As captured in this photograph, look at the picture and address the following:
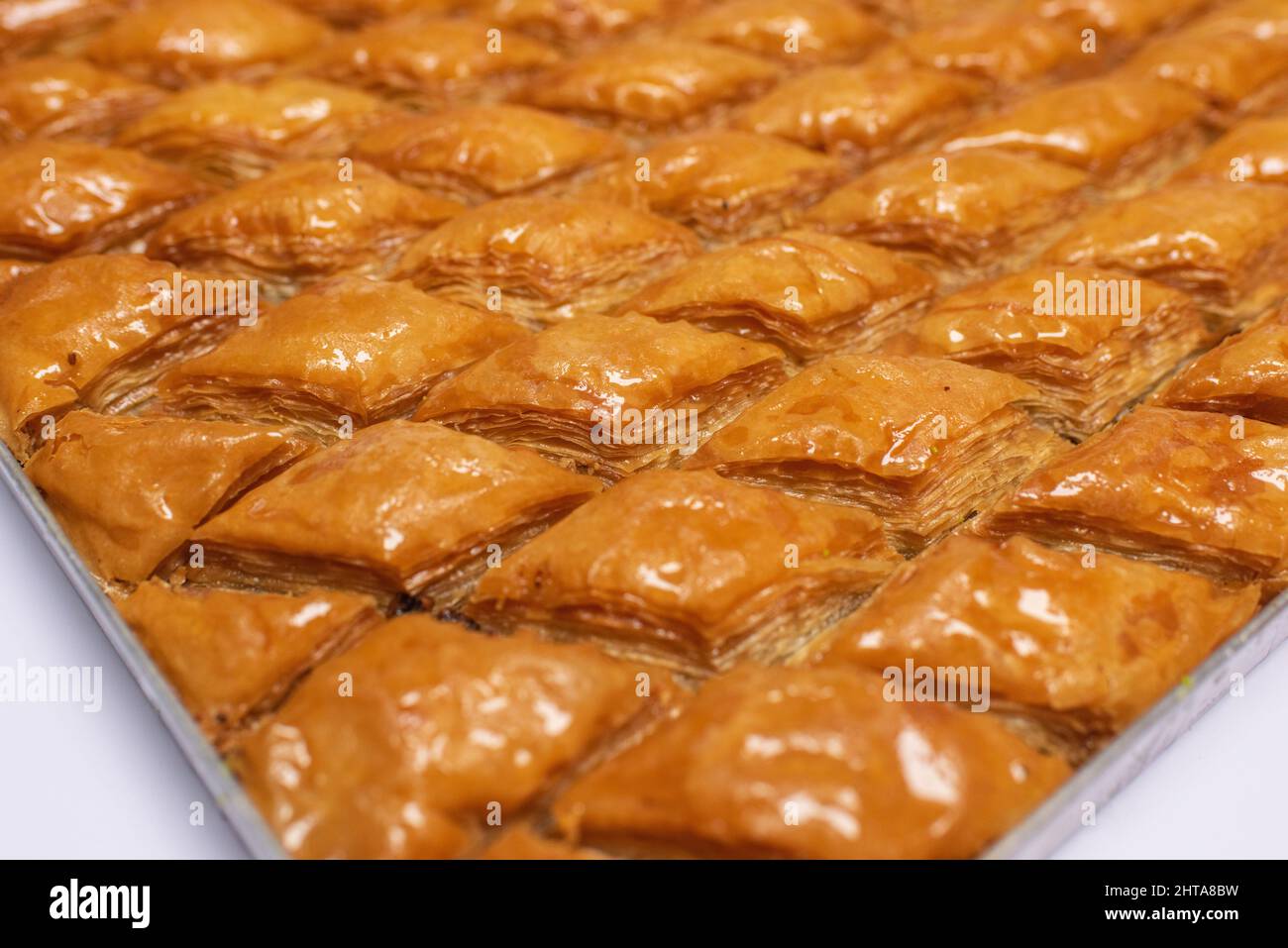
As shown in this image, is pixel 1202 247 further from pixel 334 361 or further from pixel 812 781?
pixel 334 361

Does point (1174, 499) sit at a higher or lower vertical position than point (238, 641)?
higher

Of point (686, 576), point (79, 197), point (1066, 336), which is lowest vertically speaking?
point (686, 576)

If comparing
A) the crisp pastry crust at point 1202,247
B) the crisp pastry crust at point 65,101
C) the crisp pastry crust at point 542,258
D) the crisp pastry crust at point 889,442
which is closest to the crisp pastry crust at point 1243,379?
the crisp pastry crust at point 1202,247

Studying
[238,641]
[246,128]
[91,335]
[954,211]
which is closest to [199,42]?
[246,128]

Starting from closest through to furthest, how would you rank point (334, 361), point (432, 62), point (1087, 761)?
point (1087, 761) → point (334, 361) → point (432, 62)

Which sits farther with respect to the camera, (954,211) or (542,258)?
(954,211)

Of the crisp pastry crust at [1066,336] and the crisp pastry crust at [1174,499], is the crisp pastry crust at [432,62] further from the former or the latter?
the crisp pastry crust at [1174,499]

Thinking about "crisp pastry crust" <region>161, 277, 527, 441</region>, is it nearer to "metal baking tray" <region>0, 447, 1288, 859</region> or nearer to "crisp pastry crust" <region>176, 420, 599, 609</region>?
"crisp pastry crust" <region>176, 420, 599, 609</region>
